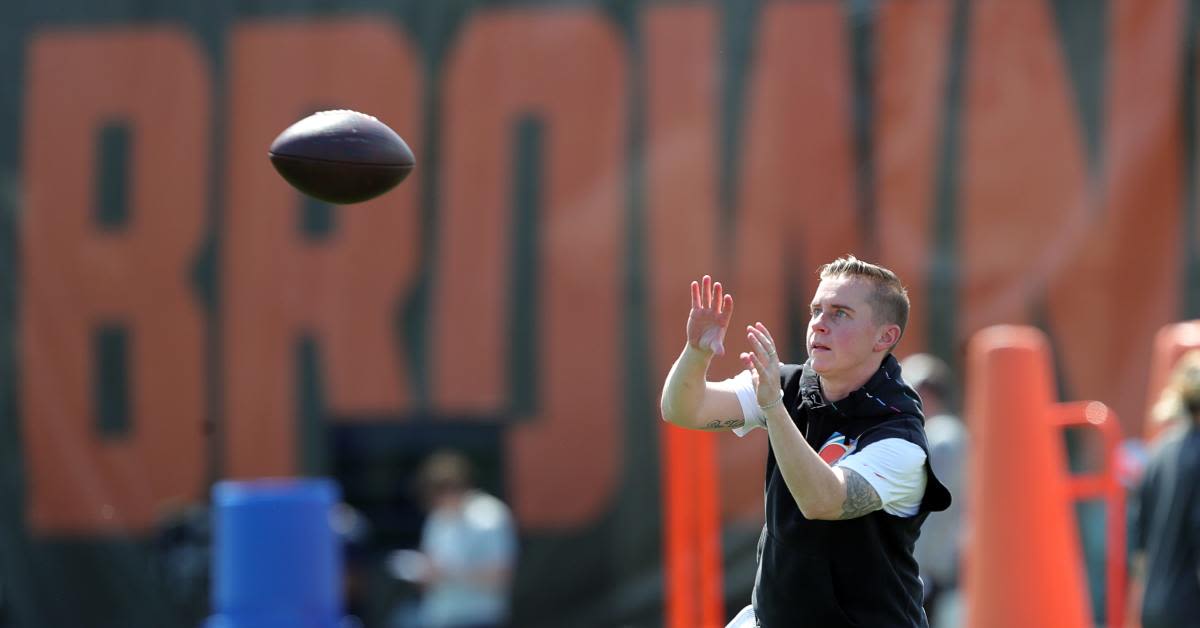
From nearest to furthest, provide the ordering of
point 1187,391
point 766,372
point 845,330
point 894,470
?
point 766,372 → point 894,470 → point 845,330 → point 1187,391

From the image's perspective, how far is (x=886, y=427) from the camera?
4090mm

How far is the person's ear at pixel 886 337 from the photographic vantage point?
4148 millimetres

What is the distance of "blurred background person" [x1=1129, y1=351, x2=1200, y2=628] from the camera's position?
6145mm

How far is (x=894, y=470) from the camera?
3.98m

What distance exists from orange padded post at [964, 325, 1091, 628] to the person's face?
266cm

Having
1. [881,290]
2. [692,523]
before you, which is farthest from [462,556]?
[881,290]

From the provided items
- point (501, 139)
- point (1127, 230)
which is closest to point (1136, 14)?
point (1127, 230)

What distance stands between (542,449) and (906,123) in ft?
10.5

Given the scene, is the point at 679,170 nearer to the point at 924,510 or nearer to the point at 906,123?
the point at 906,123

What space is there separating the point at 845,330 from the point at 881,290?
155 mm

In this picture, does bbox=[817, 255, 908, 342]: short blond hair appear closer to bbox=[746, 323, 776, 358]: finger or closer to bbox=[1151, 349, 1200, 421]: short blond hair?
bbox=[746, 323, 776, 358]: finger

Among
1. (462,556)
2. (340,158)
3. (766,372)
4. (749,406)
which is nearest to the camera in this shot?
(766,372)

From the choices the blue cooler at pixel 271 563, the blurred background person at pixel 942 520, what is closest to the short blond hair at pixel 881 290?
the blurred background person at pixel 942 520

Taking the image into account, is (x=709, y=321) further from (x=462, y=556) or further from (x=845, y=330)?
(x=462, y=556)
